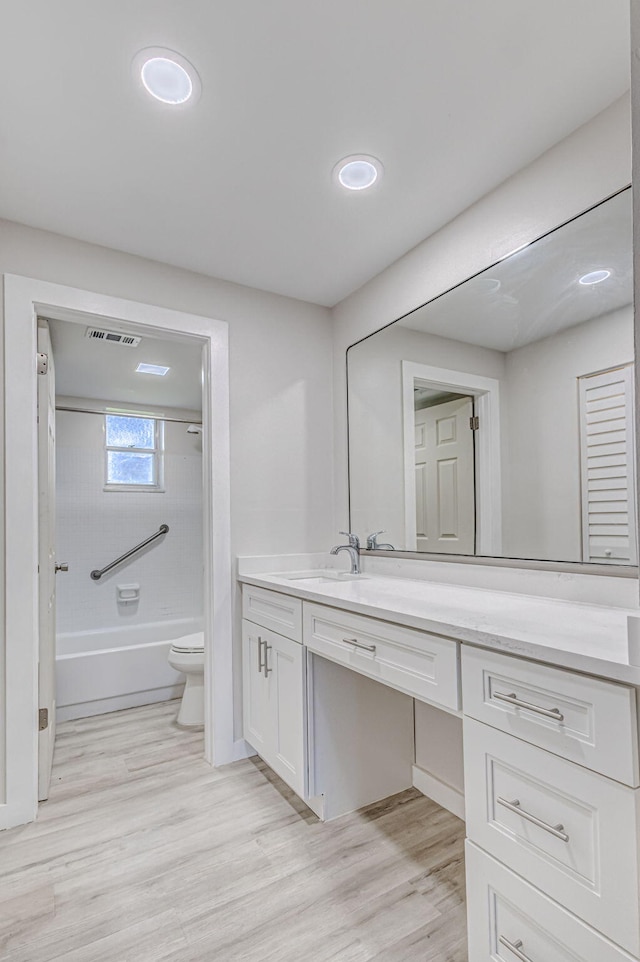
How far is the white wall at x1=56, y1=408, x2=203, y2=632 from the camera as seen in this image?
12.8 ft

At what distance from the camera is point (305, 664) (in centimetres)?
178

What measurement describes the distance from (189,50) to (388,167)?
2.32 ft

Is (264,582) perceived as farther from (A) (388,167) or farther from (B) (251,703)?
(A) (388,167)

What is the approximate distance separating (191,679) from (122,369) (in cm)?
212

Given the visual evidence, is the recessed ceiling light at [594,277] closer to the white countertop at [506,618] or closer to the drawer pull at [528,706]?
the white countertop at [506,618]

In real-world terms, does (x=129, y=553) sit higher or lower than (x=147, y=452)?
lower

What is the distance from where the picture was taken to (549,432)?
5.17 ft

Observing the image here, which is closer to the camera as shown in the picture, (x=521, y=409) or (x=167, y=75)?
(x=167, y=75)

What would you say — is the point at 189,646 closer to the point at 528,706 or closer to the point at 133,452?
the point at 133,452

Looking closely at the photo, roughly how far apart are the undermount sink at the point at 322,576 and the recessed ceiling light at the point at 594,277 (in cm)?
145

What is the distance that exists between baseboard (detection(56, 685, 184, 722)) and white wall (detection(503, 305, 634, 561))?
8.18 feet

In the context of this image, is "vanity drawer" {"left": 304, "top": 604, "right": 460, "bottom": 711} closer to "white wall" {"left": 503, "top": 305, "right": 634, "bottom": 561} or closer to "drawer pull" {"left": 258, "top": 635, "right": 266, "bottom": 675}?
"drawer pull" {"left": 258, "top": 635, "right": 266, "bottom": 675}

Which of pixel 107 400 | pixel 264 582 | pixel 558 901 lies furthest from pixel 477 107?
pixel 107 400

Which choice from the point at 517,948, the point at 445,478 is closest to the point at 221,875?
the point at 517,948
